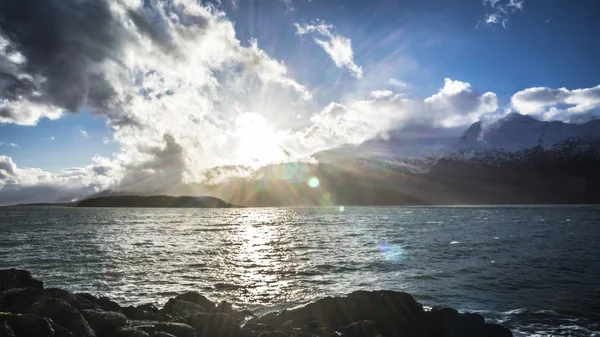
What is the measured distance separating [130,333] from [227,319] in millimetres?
4122

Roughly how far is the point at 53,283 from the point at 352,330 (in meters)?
26.2

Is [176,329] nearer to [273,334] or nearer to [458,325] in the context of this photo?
[273,334]

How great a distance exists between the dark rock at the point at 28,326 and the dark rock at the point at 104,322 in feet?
6.47

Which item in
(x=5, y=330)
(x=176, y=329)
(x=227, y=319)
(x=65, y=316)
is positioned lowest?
(x=227, y=319)

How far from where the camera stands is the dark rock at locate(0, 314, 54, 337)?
1093cm

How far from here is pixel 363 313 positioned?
1716cm

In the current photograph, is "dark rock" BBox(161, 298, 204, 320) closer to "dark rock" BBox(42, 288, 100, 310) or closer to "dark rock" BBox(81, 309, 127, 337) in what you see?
"dark rock" BBox(42, 288, 100, 310)

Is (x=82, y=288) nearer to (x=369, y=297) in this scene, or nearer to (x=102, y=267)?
(x=102, y=267)

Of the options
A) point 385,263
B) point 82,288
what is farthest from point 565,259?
point 82,288

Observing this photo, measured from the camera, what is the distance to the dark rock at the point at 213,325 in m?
14.3

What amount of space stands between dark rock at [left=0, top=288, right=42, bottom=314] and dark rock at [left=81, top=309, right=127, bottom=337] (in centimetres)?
368

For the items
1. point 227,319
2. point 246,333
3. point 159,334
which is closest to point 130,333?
point 159,334

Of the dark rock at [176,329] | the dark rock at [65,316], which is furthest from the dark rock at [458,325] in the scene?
the dark rock at [65,316]

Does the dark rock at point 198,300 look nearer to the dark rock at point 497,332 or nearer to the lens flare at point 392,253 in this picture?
the dark rock at point 497,332
